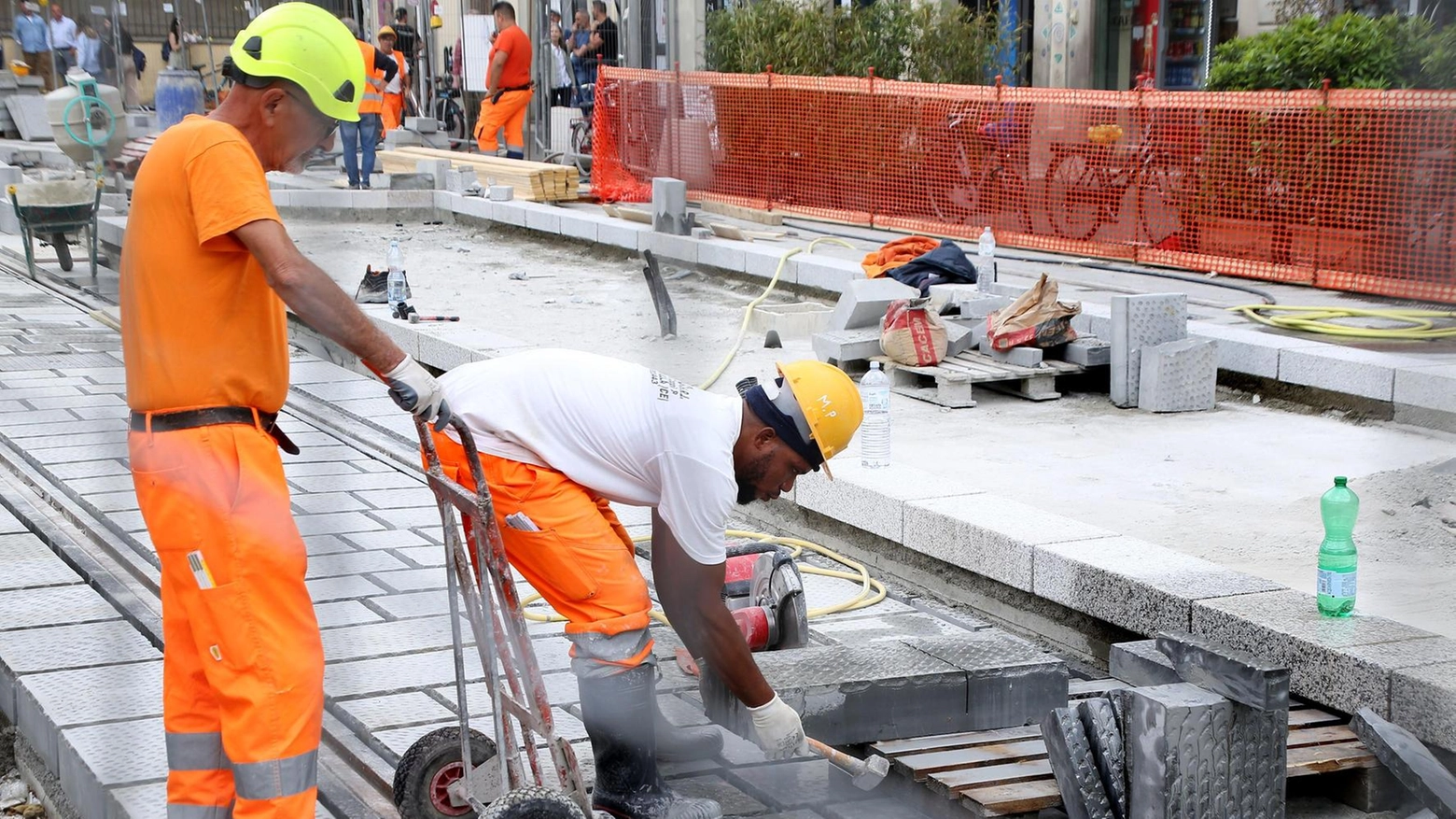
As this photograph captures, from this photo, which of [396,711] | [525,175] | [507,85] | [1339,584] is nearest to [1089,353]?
[1339,584]

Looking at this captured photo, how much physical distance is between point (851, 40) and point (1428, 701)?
510 inches

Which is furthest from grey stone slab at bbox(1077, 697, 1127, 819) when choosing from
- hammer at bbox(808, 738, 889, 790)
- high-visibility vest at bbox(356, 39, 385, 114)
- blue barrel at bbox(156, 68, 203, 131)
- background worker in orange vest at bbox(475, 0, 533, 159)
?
background worker in orange vest at bbox(475, 0, 533, 159)

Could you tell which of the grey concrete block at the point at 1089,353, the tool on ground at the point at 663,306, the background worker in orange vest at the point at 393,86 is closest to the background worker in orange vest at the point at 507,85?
the background worker in orange vest at the point at 393,86

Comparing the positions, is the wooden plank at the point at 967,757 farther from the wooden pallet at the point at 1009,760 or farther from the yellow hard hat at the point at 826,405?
the yellow hard hat at the point at 826,405

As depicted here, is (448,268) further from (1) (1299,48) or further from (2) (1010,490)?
(2) (1010,490)

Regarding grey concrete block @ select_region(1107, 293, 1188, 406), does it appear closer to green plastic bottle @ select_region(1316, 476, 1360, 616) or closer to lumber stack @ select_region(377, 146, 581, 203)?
green plastic bottle @ select_region(1316, 476, 1360, 616)

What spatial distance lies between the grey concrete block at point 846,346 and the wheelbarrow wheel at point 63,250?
24.8 ft

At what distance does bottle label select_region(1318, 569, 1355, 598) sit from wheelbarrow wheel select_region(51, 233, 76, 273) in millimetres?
11289

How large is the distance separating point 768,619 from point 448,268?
9350 millimetres

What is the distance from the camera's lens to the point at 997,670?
381 cm

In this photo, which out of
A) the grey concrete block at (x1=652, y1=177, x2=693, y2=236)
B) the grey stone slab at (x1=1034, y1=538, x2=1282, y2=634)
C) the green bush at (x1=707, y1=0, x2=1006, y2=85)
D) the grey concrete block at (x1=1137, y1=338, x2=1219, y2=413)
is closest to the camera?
the grey stone slab at (x1=1034, y1=538, x2=1282, y2=634)

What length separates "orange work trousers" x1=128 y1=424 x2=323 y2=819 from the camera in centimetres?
277

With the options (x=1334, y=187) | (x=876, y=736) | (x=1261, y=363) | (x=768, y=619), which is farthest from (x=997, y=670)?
(x=1334, y=187)

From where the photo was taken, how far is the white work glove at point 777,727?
128 inches
